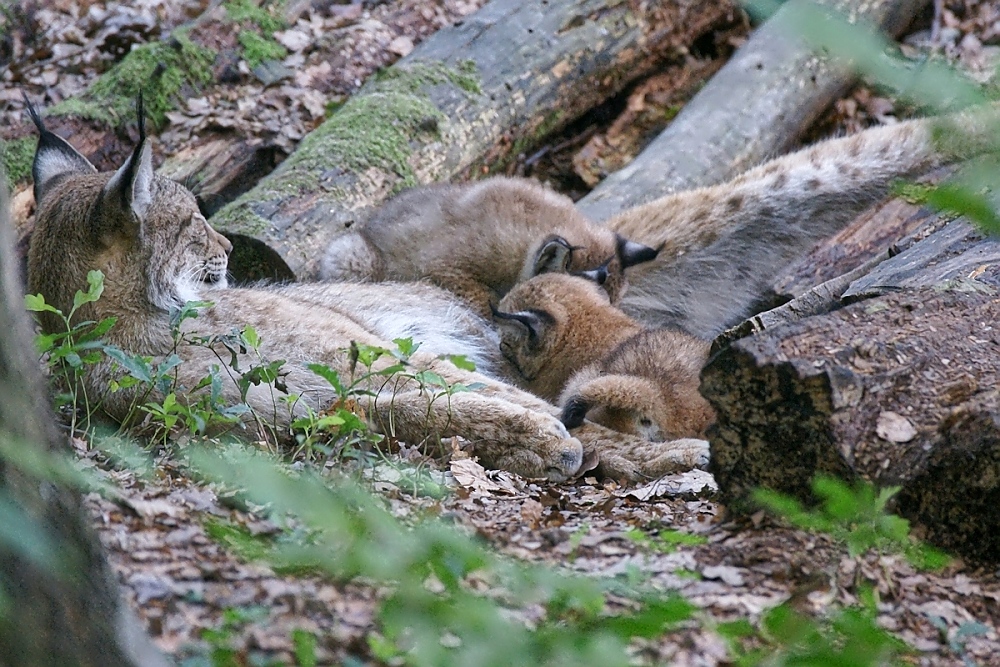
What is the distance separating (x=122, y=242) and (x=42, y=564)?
10.6 ft

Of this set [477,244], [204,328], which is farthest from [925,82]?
[477,244]

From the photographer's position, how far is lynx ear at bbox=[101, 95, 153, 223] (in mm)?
4461

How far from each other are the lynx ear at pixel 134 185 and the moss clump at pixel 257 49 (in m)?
3.74

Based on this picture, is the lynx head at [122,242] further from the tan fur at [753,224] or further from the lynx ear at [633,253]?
the tan fur at [753,224]

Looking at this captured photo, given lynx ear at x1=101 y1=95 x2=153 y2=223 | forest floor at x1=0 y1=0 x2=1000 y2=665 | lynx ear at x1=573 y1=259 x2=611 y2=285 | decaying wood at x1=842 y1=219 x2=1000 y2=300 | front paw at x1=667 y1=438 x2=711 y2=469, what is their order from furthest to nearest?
1. lynx ear at x1=573 y1=259 x2=611 y2=285
2. front paw at x1=667 y1=438 x2=711 y2=469
3. lynx ear at x1=101 y1=95 x2=153 y2=223
4. decaying wood at x1=842 y1=219 x2=1000 y2=300
5. forest floor at x1=0 y1=0 x2=1000 y2=665

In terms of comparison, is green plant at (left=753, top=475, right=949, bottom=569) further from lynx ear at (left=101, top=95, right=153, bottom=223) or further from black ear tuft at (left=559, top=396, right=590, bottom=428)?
lynx ear at (left=101, top=95, right=153, bottom=223)

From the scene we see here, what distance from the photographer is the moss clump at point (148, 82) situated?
24.5 ft

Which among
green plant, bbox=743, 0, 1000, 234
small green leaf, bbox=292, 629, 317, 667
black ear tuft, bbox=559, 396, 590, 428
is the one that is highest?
green plant, bbox=743, 0, 1000, 234

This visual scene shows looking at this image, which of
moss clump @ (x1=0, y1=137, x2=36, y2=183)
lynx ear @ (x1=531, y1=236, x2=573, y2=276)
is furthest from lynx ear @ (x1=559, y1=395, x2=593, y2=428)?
moss clump @ (x1=0, y1=137, x2=36, y2=183)

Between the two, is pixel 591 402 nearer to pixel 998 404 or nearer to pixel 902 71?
pixel 998 404

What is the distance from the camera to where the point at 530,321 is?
18.3ft

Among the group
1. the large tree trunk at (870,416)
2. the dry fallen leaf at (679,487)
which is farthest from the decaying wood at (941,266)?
the dry fallen leaf at (679,487)

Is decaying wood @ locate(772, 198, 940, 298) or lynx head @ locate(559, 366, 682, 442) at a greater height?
decaying wood @ locate(772, 198, 940, 298)

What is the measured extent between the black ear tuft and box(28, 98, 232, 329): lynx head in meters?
1.80
